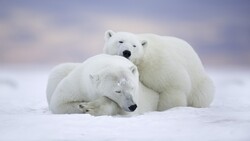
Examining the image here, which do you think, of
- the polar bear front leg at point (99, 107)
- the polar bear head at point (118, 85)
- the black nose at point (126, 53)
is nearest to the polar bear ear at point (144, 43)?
the black nose at point (126, 53)

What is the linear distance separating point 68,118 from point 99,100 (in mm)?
800

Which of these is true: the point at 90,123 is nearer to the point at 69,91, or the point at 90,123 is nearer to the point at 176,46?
the point at 69,91

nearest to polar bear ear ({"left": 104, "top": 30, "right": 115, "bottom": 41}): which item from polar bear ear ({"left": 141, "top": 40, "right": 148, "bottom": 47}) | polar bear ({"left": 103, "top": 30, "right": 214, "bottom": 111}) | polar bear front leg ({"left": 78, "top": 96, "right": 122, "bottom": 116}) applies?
polar bear ({"left": 103, "top": 30, "right": 214, "bottom": 111})

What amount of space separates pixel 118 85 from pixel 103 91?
0.26 meters

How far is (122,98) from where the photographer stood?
6.04m

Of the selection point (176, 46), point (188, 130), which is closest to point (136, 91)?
point (188, 130)

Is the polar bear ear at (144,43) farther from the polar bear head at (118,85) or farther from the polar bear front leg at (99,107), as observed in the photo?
the polar bear front leg at (99,107)

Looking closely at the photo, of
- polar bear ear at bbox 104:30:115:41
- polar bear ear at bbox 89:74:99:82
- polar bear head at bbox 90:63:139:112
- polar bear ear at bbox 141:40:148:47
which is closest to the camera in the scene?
Answer: polar bear head at bbox 90:63:139:112

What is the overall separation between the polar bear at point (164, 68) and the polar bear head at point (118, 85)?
124cm

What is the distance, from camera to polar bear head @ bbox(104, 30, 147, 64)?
24.5 feet

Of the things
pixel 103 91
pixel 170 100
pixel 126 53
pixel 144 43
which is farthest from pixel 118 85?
pixel 144 43

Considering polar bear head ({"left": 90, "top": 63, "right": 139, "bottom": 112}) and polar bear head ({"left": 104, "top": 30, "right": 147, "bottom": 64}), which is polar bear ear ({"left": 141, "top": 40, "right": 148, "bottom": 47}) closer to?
polar bear head ({"left": 104, "top": 30, "right": 147, "bottom": 64})

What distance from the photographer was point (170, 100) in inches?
298

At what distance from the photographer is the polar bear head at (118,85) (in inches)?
237
